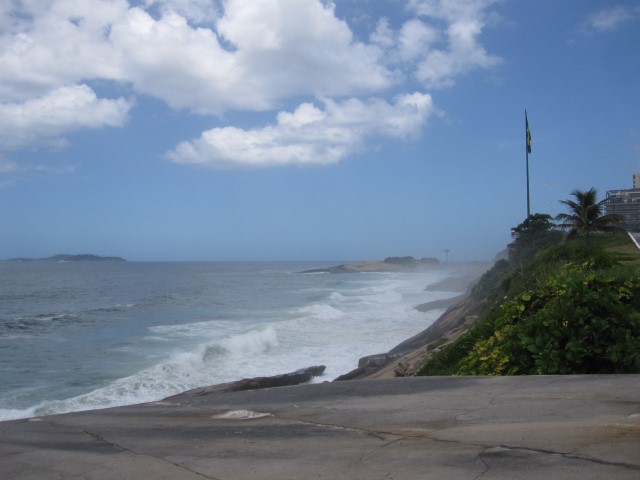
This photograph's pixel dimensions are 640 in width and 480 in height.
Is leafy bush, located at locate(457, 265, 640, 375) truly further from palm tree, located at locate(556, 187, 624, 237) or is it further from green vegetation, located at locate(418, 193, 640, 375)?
palm tree, located at locate(556, 187, 624, 237)

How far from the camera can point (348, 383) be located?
7.48 metres

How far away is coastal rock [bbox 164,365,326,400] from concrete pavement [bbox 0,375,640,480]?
6978 millimetres

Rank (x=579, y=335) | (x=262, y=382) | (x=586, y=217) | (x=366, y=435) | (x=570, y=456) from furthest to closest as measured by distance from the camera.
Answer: (x=586, y=217) < (x=262, y=382) < (x=579, y=335) < (x=366, y=435) < (x=570, y=456)

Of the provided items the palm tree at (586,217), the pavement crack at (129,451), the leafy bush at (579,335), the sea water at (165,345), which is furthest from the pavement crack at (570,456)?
the palm tree at (586,217)

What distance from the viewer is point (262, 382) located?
51.2ft

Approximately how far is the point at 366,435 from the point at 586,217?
2404cm

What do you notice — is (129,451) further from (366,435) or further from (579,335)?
(579,335)

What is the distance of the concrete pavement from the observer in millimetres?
3982

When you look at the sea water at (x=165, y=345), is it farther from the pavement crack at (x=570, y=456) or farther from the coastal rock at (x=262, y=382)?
the pavement crack at (x=570, y=456)

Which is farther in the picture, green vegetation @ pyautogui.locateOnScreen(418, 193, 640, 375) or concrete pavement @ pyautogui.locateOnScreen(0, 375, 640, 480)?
green vegetation @ pyautogui.locateOnScreen(418, 193, 640, 375)

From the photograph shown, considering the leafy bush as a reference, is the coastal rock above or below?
below

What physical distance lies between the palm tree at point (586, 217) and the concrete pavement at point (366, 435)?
21673mm

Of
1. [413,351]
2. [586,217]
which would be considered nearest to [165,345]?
[413,351]

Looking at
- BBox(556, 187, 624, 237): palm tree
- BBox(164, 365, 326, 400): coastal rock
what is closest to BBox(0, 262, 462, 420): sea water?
BBox(164, 365, 326, 400): coastal rock
